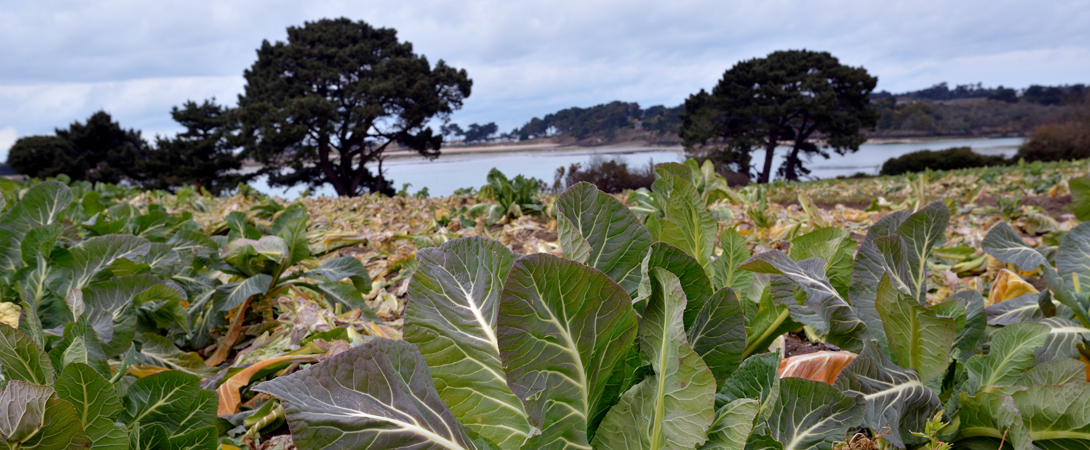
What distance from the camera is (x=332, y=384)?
0.57 meters

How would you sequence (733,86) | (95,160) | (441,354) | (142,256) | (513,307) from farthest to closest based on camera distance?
(95,160) < (733,86) < (142,256) < (441,354) < (513,307)

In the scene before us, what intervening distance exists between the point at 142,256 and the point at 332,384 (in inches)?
57.2

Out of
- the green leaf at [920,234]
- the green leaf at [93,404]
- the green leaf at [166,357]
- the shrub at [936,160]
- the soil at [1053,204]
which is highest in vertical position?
the green leaf at [920,234]

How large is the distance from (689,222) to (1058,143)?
29691 millimetres

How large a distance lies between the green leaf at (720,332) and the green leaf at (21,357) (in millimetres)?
927

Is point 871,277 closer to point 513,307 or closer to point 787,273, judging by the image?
point 787,273

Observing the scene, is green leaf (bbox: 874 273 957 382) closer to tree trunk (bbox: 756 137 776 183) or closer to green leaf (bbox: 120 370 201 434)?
green leaf (bbox: 120 370 201 434)

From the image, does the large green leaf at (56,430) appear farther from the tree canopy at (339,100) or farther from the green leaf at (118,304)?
the tree canopy at (339,100)

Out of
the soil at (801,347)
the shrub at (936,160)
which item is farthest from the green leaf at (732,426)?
the shrub at (936,160)


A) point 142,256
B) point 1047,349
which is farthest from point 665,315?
point 142,256

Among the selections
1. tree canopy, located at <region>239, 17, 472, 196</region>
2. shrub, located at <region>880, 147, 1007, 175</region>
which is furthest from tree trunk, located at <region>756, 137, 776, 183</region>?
tree canopy, located at <region>239, 17, 472, 196</region>

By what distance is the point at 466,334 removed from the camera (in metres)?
0.67

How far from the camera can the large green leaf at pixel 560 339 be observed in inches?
21.8

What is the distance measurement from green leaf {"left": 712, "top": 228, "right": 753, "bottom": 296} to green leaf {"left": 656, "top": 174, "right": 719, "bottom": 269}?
84 mm
